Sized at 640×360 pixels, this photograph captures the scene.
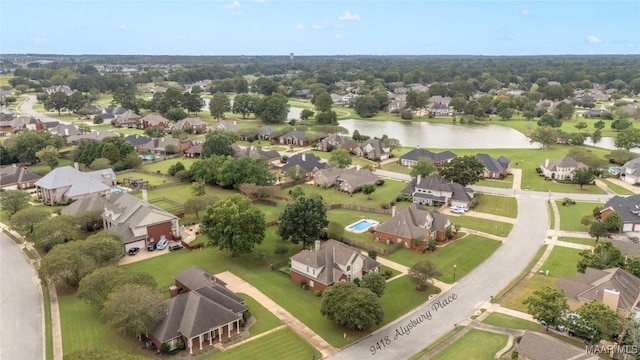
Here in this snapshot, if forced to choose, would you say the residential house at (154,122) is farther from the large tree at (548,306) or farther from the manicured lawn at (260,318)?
the large tree at (548,306)

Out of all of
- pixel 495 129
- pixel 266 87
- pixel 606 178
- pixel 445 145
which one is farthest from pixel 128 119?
pixel 606 178

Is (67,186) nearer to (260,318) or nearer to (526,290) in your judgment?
(260,318)

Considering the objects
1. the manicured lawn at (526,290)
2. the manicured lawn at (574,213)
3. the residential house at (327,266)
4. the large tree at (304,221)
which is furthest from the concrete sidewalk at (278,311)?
the manicured lawn at (574,213)

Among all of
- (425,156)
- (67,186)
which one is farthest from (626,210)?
(67,186)

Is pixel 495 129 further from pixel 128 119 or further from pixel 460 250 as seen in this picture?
pixel 128 119

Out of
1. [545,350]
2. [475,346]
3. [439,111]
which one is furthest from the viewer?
[439,111]

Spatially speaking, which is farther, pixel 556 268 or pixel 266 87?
pixel 266 87
